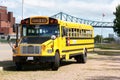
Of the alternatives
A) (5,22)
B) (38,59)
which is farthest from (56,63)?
(5,22)

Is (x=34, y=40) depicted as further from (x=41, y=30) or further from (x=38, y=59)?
(x=38, y=59)

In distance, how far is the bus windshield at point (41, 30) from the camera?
22047mm

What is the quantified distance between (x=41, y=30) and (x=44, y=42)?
5.01 ft

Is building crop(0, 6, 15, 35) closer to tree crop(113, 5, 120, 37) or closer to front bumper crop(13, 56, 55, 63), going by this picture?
tree crop(113, 5, 120, 37)

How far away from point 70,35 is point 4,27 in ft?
375

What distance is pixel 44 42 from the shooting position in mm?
20859

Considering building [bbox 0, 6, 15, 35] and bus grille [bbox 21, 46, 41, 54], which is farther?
building [bbox 0, 6, 15, 35]

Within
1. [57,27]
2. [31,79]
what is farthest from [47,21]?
[31,79]

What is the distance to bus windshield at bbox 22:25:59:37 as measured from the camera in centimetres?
2205

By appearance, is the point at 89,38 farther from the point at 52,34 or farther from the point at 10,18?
the point at 10,18

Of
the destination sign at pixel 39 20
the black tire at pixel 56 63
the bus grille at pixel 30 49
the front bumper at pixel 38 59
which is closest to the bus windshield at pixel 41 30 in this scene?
the destination sign at pixel 39 20

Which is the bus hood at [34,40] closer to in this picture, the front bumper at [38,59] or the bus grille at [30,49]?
the bus grille at [30,49]

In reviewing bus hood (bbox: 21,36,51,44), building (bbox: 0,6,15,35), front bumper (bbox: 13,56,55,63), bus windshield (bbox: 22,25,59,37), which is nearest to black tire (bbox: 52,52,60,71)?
front bumper (bbox: 13,56,55,63)

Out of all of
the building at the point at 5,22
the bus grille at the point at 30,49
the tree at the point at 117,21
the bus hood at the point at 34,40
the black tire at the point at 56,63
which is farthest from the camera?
the building at the point at 5,22
